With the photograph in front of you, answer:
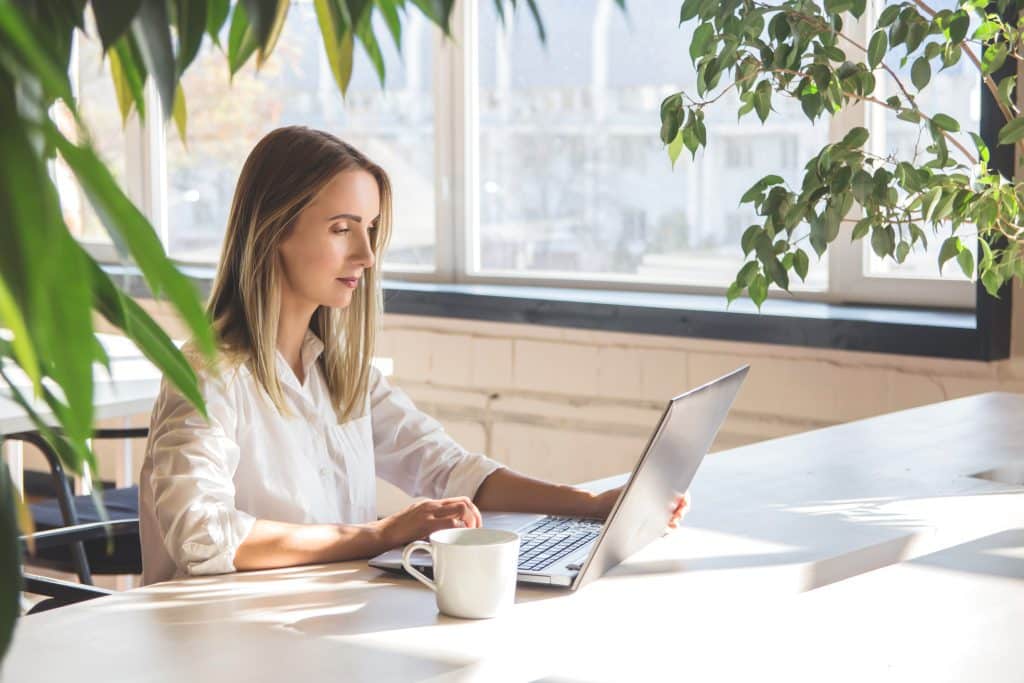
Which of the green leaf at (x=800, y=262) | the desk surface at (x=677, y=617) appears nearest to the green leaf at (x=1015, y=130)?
the green leaf at (x=800, y=262)

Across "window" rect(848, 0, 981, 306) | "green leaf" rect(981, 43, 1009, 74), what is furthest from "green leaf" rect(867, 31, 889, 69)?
"window" rect(848, 0, 981, 306)

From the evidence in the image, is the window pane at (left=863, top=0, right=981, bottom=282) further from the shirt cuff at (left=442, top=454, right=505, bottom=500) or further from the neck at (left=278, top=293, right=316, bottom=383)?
the neck at (left=278, top=293, right=316, bottom=383)

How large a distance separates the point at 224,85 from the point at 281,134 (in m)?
2.94

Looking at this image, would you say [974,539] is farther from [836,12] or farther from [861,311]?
[861,311]

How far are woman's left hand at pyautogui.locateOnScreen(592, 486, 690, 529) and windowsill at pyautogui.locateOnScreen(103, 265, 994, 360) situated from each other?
1.47 meters

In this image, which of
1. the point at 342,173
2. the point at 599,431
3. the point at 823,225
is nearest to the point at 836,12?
the point at 823,225

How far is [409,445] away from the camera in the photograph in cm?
219

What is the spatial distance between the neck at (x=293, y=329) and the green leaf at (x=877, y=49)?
1.02 meters

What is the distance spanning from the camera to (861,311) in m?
3.45

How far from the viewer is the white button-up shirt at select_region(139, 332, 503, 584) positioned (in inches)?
65.9

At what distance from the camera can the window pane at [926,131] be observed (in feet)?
10.9

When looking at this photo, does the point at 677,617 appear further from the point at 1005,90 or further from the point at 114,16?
the point at 1005,90

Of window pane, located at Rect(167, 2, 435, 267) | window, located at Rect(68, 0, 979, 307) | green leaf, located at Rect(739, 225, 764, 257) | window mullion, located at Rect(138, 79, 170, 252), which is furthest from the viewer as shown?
window mullion, located at Rect(138, 79, 170, 252)

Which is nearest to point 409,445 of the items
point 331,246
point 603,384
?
point 331,246
